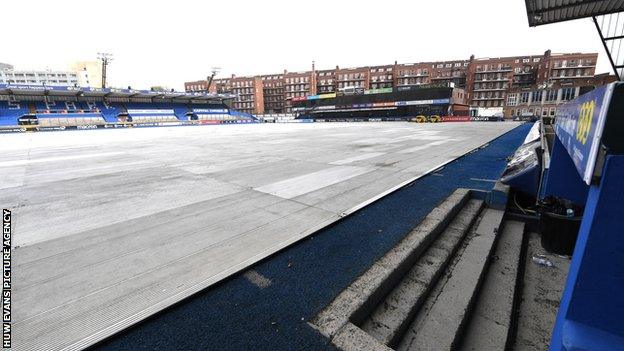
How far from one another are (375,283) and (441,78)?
87.9 metres

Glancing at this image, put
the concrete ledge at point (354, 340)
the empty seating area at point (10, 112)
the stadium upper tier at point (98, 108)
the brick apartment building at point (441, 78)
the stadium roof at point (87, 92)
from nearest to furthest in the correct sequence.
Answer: the concrete ledge at point (354, 340) < the empty seating area at point (10, 112) < the stadium roof at point (87, 92) < the stadium upper tier at point (98, 108) < the brick apartment building at point (441, 78)

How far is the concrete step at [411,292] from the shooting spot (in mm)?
2256

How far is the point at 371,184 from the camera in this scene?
632 centimetres

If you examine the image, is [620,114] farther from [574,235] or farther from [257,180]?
[257,180]

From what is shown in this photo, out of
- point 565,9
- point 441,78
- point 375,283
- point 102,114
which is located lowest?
point 375,283

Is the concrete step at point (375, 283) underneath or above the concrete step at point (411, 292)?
above

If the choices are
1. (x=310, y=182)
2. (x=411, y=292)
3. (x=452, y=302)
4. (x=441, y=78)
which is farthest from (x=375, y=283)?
(x=441, y=78)

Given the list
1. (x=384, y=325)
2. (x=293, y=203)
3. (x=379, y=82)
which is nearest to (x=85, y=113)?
(x=293, y=203)

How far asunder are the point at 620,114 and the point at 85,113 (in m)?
60.0

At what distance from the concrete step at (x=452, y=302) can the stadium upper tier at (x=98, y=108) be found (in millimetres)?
52109

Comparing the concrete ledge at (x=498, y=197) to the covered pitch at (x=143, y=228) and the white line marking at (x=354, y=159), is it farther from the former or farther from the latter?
the white line marking at (x=354, y=159)

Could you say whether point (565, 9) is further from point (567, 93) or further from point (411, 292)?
point (567, 93)

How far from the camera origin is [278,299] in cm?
249

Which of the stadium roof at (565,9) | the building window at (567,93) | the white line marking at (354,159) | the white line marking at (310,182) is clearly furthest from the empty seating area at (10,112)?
the building window at (567,93)
